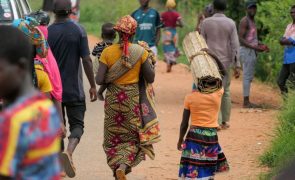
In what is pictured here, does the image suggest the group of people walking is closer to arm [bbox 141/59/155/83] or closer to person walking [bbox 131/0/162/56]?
arm [bbox 141/59/155/83]

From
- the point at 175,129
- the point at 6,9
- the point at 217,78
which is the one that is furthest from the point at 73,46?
the point at 175,129

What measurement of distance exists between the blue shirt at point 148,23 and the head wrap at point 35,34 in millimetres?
6728

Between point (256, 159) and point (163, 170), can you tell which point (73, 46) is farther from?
point (256, 159)

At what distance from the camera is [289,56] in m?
12.3

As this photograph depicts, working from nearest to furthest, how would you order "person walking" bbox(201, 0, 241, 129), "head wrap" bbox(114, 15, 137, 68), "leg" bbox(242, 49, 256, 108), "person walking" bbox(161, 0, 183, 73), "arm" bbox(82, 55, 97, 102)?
"head wrap" bbox(114, 15, 137, 68) → "arm" bbox(82, 55, 97, 102) → "person walking" bbox(201, 0, 241, 129) → "leg" bbox(242, 49, 256, 108) → "person walking" bbox(161, 0, 183, 73)

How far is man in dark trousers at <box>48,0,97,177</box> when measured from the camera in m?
7.83

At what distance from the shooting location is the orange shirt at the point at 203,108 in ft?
23.2

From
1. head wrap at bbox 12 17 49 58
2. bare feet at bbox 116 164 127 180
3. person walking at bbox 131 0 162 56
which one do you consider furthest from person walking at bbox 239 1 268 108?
head wrap at bbox 12 17 49 58

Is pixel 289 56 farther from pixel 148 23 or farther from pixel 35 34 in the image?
pixel 35 34

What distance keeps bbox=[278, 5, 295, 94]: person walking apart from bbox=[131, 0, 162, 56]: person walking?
2.17 meters

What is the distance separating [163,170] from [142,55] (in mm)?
1641

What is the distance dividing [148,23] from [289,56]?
8.14 ft

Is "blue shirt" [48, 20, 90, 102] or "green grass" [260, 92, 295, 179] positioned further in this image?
"green grass" [260, 92, 295, 179]

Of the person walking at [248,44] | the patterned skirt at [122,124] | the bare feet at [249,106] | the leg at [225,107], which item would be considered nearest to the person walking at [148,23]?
the person walking at [248,44]
